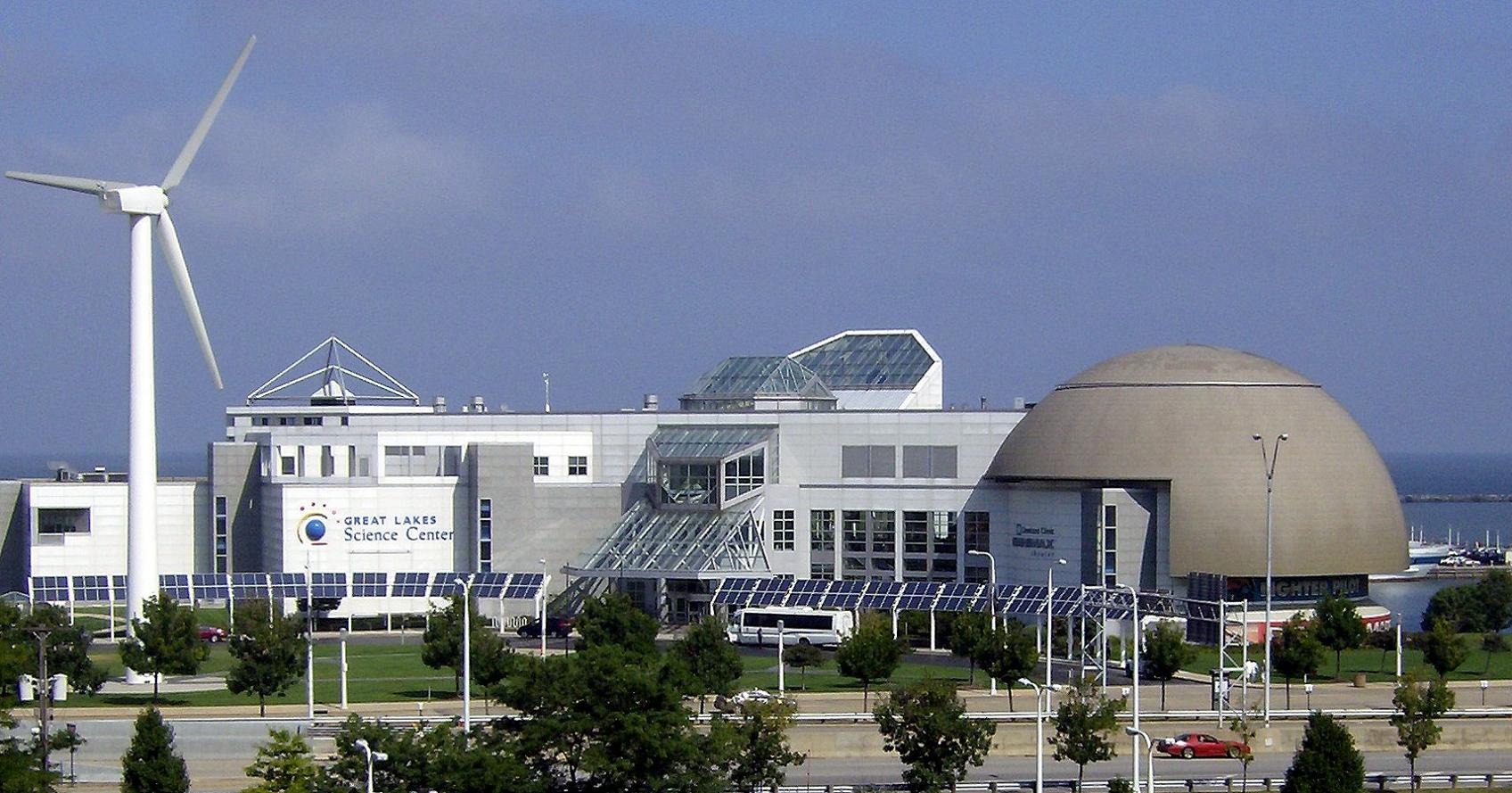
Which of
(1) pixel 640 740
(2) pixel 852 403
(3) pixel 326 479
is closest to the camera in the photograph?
(1) pixel 640 740

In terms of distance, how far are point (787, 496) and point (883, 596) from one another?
13.9 m

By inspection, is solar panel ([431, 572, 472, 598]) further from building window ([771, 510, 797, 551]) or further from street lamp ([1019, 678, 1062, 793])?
street lamp ([1019, 678, 1062, 793])

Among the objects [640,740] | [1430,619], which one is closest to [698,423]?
[1430,619]

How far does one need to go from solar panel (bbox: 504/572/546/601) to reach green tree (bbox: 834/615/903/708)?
38.1m

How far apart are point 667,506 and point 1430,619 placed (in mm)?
42057

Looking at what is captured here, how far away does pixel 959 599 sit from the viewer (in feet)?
376

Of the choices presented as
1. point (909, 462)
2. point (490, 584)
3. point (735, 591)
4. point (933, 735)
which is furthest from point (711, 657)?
point (909, 462)

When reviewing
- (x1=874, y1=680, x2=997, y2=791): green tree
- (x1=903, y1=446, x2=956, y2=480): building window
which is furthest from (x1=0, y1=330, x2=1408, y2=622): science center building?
(x1=874, y1=680, x2=997, y2=791): green tree

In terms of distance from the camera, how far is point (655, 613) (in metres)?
122

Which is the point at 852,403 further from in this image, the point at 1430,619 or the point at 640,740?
the point at 640,740

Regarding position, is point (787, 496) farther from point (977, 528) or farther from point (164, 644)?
point (164, 644)

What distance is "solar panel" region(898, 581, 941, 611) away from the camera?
114 metres

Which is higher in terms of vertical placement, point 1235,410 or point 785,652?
point 1235,410

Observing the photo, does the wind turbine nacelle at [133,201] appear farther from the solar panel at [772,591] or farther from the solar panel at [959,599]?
the solar panel at [959,599]
